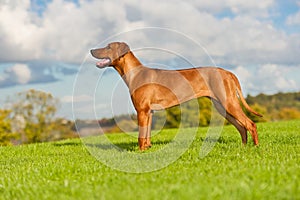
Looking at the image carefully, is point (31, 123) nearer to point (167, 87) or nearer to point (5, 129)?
point (5, 129)

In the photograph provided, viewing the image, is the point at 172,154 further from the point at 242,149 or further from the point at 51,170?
the point at 51,170

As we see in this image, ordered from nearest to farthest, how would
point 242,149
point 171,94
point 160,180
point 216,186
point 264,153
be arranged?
point 216,186 < point 160,180 < point 264,153 < point 242,149 < point 171,94

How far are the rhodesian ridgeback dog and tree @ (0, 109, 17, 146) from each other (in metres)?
41.5

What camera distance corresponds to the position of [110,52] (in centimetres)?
1016

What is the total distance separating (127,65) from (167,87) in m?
1.12

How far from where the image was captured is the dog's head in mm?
10070

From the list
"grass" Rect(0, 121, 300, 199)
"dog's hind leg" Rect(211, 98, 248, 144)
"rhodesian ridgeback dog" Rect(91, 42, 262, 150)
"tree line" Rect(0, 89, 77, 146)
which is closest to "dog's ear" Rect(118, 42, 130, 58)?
"rhodesian ridgeback dog" Rect(91, 42, 262, 150)

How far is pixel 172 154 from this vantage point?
882 cm

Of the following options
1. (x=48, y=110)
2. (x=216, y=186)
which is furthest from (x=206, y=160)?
(x=48, y=110)

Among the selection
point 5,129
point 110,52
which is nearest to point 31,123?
point 5,129

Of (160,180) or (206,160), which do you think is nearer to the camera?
(160,180)

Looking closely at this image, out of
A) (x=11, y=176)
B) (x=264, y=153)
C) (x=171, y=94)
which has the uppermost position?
A: (x=171, y=94)

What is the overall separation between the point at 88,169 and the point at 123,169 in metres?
0.63

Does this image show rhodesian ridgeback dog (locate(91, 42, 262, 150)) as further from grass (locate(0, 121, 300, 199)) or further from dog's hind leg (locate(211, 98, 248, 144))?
grass (locate(0, 121, 300, 199))
